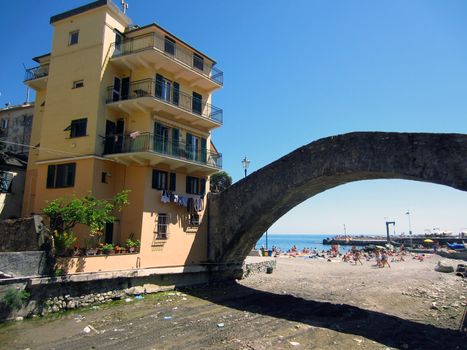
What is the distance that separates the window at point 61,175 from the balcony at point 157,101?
4.36 metres

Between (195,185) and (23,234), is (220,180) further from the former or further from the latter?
(23,234)

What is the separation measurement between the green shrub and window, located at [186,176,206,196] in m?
11.1

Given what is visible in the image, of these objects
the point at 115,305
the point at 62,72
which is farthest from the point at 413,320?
the point at 62,72

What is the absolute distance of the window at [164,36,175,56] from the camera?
22.0m

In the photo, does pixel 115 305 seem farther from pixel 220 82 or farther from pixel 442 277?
pixel 442 277

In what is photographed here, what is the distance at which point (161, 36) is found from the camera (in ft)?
70.8

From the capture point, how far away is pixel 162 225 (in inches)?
805

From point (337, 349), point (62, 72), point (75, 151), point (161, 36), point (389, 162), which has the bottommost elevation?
point (337, 349)

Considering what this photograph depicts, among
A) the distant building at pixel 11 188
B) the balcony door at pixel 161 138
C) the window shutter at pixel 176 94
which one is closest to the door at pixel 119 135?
the balcony door at pixel 161 138

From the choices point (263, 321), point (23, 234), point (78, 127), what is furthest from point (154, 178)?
point (263, 321)

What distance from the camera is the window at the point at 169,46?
22.0 meters

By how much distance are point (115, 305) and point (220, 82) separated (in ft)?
52.9

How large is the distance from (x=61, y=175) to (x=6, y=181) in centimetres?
505

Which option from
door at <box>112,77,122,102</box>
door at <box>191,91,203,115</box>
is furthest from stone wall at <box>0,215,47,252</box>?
door at <box>191,91,203,115</box>
